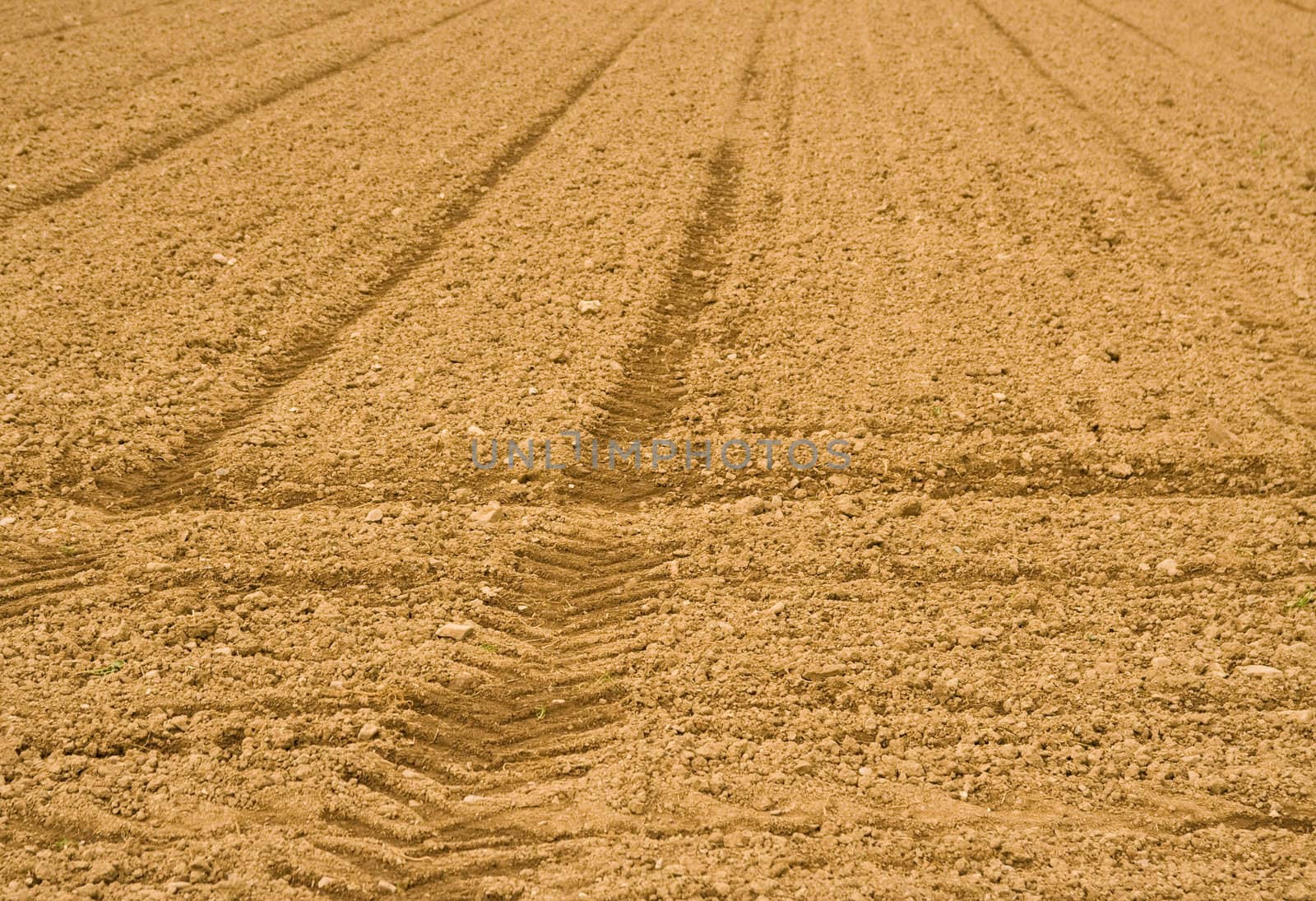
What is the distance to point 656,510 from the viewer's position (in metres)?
4.30

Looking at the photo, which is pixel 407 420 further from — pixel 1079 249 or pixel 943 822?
pixel 1079 249

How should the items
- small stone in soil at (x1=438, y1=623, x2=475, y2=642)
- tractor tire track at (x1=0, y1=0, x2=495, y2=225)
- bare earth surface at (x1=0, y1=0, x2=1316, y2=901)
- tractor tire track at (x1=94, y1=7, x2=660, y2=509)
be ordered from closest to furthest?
bare earth surface at (x1=0, y1=0, x2=1316, y2=901) → small stone in soil at (x1=438, y1=623, x2=475, y2=642) → tractor tire track at (x1=94, y1=7, x2=660, y2=509) → tractor tire track at (x1=0, y1=0, x2=495, y2=225)

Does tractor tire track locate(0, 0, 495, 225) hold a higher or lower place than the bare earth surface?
higher

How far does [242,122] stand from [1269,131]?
26.0 ft

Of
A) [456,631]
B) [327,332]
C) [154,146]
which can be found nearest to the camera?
[456,631]

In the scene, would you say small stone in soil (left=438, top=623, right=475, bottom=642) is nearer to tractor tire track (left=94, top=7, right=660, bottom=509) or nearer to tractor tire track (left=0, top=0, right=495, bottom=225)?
tractor tire track (left=94, top=7, right=660, bottom=509)

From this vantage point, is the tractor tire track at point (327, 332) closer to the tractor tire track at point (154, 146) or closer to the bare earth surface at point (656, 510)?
the bare earth surface at point (656, 510)

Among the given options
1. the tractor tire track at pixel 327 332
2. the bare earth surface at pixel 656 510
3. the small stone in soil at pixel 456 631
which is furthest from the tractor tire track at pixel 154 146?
the small stone in soil at pixel 456 631

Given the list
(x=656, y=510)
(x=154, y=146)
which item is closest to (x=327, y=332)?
(x=656, y=510)

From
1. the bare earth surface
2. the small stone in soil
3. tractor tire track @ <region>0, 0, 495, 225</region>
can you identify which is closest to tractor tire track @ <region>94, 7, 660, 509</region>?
the bare earth surface

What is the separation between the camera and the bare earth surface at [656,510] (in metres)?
2.96

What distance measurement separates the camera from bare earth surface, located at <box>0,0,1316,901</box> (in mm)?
2955

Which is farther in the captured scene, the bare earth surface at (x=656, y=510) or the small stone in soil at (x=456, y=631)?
the small stone in soil at (x=456, y=631)

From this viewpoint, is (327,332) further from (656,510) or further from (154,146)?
(154,146)
